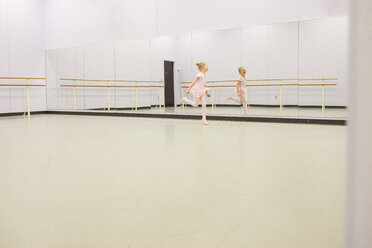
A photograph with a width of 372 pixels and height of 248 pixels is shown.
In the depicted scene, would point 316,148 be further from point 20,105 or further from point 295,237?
point 20,105

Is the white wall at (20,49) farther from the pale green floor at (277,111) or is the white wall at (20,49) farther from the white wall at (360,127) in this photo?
the white wall at (360,127)

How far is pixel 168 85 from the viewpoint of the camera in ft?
40.3

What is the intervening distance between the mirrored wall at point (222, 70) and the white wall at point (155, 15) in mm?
277

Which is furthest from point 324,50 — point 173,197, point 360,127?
point 360,127

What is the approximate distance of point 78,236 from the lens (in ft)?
5.97

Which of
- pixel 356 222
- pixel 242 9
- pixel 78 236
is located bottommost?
pixel 78 236

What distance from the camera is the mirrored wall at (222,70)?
8.96 m

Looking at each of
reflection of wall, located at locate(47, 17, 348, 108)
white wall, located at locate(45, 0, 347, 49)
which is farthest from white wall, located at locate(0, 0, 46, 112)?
reflection of wall, located at locate(47, 17, 348, 108)

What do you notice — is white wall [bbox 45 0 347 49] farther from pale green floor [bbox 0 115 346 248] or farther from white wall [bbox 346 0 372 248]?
white wall [bbox 346 0 372 248]

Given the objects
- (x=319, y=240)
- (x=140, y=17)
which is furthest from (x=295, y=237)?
(x=140, y=17)

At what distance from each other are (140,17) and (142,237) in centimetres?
980

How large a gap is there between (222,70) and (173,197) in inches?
366

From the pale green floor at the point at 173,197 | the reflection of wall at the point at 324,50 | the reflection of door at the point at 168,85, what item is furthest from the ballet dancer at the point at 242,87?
the pale green floor at the point at 173,197

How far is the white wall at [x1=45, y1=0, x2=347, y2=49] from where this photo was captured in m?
8.37
